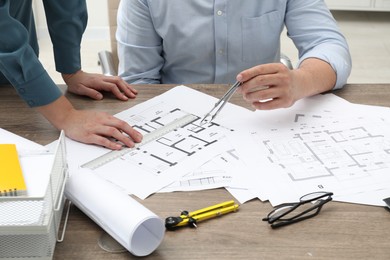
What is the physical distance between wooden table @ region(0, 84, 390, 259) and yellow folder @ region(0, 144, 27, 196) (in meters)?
0.10

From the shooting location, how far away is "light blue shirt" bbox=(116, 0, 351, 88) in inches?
57.2

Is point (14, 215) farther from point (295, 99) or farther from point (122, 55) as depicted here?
point (122, 55)

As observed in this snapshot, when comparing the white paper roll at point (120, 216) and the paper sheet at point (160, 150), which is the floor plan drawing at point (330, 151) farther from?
the white paper roll at point (120, 216)

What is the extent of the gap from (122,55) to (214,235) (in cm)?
85

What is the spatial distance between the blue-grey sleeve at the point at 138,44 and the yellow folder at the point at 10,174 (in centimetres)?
71

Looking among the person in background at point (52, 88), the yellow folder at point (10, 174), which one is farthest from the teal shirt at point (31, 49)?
the yellow folder at point (10, 174)

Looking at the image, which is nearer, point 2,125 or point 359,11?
point 2,125

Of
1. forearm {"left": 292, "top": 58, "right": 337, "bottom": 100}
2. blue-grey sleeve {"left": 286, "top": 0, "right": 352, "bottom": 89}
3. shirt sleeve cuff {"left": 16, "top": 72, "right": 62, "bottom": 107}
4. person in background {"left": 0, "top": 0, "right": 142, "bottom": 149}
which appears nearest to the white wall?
blue-grey sleeve {"left": 286, "top": 0, "right": 352, "bottom": 89}

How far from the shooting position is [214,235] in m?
0.78

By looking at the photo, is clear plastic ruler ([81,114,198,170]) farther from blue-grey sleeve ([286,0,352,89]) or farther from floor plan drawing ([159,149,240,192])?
blue-grey sleeve ([286,0,352,89])

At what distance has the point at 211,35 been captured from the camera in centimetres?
148

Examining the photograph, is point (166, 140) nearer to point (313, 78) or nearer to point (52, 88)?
point (52, 88)

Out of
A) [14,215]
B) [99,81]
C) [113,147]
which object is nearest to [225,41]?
[99,81]

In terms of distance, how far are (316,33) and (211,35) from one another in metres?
0.27
